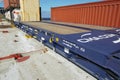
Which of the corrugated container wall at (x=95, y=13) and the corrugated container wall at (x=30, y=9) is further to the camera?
the corrugated container wall at (x=30, y=9)

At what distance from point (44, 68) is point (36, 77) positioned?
49 centimetres

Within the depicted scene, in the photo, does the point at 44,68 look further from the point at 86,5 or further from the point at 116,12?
the point at 86,5

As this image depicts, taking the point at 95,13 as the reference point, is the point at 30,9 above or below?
above

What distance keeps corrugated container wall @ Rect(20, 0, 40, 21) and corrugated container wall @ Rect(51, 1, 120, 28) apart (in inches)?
96.0

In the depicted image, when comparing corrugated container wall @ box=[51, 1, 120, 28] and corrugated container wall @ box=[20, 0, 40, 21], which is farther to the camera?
corrugated container wall @ box=[20, 0, 40, 21]

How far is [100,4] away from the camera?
5621 millimetres

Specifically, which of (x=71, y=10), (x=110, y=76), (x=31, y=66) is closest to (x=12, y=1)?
(x=71, y=10)

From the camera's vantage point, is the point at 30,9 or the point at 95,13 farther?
the point at 30,9

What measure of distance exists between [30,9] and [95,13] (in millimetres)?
5642

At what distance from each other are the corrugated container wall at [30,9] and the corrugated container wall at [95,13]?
2439 mm

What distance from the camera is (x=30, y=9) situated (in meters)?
9.83

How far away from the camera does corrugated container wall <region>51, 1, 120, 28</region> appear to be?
4.98 metres

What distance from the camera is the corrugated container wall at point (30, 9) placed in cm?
961

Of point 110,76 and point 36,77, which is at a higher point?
point 110,76
